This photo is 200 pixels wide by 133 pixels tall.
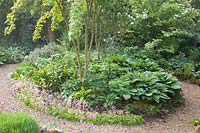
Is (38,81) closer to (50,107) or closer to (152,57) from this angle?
(50,107)

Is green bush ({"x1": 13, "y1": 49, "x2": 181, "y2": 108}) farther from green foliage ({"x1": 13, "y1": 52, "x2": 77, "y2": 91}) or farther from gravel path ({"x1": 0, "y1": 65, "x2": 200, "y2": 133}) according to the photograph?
gravel path ({"x1": 0, "y1": 65, "x2": 200, "y2": 133})

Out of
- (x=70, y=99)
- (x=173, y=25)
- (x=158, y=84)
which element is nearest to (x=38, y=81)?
(x=70, y=99)

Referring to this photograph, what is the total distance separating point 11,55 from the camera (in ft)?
35.3

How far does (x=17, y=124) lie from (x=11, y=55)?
24.2 feet

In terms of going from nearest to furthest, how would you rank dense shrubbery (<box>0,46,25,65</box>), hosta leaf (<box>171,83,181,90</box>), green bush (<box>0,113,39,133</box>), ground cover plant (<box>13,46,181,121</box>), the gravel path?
green bush (<box>0,113,39,133</box>), the gravel path, ground cover plant (<box>13,46,181,121</box>), hosta leaf (<box>171,83,181,90</box>), dense shrubbery (<box>0,46,25,65</box>)

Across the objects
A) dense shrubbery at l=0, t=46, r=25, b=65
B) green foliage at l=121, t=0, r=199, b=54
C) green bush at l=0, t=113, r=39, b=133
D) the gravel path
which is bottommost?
the gravel path

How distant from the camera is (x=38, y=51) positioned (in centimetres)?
962

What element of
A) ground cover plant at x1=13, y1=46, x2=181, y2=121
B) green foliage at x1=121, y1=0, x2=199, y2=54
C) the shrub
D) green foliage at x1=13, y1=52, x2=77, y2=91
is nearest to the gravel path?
ground cover plant at x1=13, y1=46, x2=181, y2=121

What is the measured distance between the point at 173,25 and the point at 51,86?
4892 mm

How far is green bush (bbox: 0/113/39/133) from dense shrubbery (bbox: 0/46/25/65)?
21.2ft

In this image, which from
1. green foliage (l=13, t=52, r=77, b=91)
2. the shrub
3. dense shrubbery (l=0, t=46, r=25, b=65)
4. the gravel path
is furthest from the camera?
dense shrubbery (l=0, t=46, r=25, b=65)

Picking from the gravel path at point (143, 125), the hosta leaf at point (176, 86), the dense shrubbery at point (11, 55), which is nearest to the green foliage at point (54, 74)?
the gravel path at point (143, 125)

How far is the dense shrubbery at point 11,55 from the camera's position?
1040 centimetres

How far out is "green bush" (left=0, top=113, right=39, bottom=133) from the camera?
12.2ft
